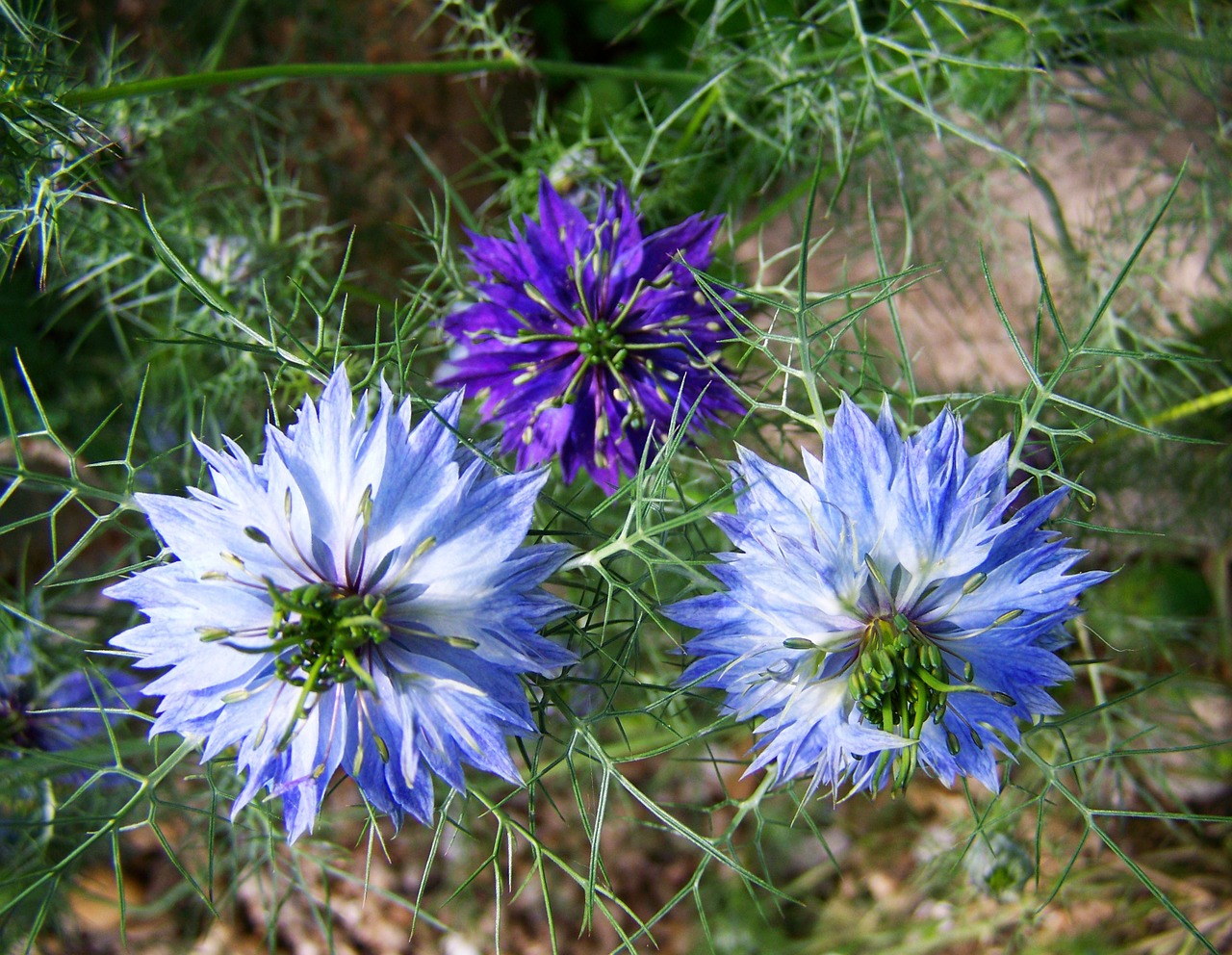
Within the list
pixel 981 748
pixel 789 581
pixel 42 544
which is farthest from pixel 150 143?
pixel 981 748

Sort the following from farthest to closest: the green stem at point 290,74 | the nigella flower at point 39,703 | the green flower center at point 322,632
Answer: the nigella flower at point 39,703 → the green stem at point 290,74 → the green flower center at point 322,632

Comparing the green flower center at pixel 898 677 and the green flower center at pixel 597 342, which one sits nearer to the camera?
the green flower center at pixel 898 677

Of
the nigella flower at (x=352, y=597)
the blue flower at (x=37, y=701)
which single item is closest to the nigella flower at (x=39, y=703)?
the blue flower at (x=37, y=701)

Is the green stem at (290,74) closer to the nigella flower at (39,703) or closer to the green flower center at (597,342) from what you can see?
the green flower center at (597,342)

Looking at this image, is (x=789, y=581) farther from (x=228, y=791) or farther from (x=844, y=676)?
(x=228, y=791)

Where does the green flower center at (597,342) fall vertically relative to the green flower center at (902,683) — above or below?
above

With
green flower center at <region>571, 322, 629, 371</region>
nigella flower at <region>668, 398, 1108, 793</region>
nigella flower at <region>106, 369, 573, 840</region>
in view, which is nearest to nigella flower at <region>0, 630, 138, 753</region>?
nigella flower at <region>106, 369, 573, 840</region>

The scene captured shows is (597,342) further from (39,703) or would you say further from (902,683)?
(39,703)
